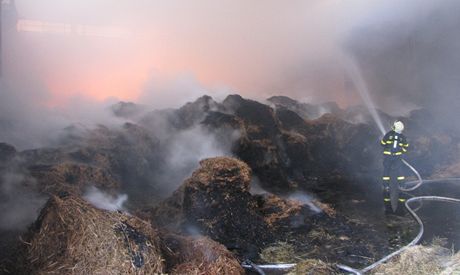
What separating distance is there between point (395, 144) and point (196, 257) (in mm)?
5535

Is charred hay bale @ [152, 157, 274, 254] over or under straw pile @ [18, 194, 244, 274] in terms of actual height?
over

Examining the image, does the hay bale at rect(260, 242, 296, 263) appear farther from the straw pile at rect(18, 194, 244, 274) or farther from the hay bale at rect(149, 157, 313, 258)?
the straw pile at rect(18, 194, 244, 274)

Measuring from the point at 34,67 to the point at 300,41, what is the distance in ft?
43.2

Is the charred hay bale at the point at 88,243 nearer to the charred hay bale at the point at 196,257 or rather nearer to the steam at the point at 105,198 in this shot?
the charred hay bale at the point at 196,257

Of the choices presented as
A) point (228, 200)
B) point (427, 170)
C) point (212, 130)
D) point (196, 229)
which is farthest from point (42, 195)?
point (427, 170)

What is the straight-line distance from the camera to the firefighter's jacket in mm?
8289

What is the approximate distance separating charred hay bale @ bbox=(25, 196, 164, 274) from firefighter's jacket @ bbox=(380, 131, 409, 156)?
19.1ft

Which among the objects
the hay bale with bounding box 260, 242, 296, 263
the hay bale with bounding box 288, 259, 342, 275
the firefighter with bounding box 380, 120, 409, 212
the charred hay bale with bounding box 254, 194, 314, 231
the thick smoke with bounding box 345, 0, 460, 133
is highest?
the thick smoke with bounding box 345, 0, 460, 133

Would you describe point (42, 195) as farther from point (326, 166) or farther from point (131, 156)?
point (326, 166)

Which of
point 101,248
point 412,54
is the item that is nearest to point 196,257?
point 101,248

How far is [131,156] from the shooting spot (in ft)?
32.8

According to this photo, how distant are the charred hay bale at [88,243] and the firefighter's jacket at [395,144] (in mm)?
5807

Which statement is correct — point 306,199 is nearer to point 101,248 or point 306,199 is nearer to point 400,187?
point 400,187

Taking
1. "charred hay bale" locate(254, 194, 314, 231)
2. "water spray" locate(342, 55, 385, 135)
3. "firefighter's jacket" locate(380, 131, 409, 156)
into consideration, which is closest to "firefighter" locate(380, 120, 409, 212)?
"firefighter's jacket" locate(380, 131, 409, 156)
